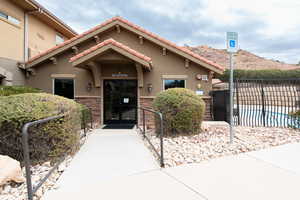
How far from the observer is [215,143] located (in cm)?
518

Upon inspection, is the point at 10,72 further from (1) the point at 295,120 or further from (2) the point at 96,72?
(1) the point at 295,120

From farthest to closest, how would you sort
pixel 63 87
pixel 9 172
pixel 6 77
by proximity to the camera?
1. pixel 63 87
2. pixel 6 77
3. pixel 9 172

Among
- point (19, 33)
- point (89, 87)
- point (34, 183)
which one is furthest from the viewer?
point (89, 87)

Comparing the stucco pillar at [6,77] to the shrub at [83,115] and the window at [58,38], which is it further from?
the window at [58,38]

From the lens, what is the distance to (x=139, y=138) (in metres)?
6.41

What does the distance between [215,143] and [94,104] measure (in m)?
6.19

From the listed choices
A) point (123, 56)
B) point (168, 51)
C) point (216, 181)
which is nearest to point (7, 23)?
point (123, 56)

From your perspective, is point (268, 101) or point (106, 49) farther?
point (268, 101)

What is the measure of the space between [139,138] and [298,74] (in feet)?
109

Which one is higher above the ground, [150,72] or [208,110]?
[150,72]

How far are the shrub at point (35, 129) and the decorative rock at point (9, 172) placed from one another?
58 cm

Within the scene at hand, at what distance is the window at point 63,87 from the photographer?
934 cm

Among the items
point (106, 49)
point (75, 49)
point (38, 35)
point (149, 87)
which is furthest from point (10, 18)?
point (149, 87)

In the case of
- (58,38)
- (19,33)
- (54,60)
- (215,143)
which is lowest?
(215,143)
